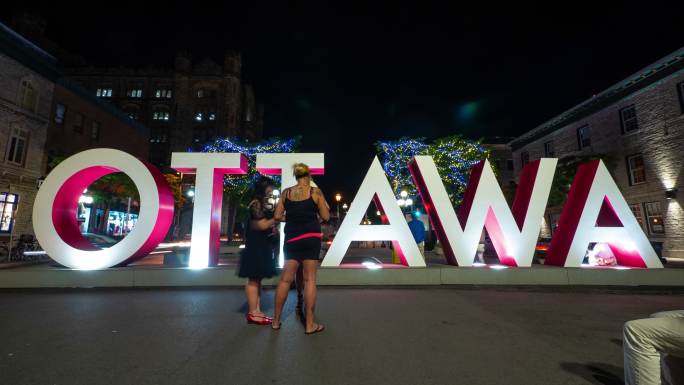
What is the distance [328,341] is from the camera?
10.5 ft

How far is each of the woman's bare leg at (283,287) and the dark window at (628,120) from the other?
860 inches

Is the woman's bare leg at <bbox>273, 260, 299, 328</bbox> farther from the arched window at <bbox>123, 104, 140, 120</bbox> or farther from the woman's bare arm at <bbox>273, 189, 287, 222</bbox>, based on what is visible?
the arched window at <bbox>123, 104, 140, 120</bbox>

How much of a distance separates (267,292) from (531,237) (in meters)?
5.91

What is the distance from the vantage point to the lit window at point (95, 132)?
2557cm

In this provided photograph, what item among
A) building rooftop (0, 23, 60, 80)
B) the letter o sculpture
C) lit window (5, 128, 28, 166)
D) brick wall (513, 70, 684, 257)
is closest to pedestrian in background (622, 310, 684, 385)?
the letter o sculpture

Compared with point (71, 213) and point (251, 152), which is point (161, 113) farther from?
point (71, 213)

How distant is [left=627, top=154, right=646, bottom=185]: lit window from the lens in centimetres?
1667

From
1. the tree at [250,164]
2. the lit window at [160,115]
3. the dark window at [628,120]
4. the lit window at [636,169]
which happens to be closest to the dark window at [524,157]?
the dark window at [628,120]

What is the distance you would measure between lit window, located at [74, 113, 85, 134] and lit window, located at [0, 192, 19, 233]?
8149 millimetres

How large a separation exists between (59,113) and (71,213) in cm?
2165

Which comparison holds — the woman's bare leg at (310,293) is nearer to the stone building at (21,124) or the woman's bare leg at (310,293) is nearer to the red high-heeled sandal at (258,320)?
the red high-heeled sandal at (258,320)

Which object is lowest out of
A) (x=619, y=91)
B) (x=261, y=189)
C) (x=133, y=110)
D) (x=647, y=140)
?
(x=261, y=189)

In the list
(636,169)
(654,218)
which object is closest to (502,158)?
(636,169)

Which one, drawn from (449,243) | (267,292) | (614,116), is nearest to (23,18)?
(267,292)
